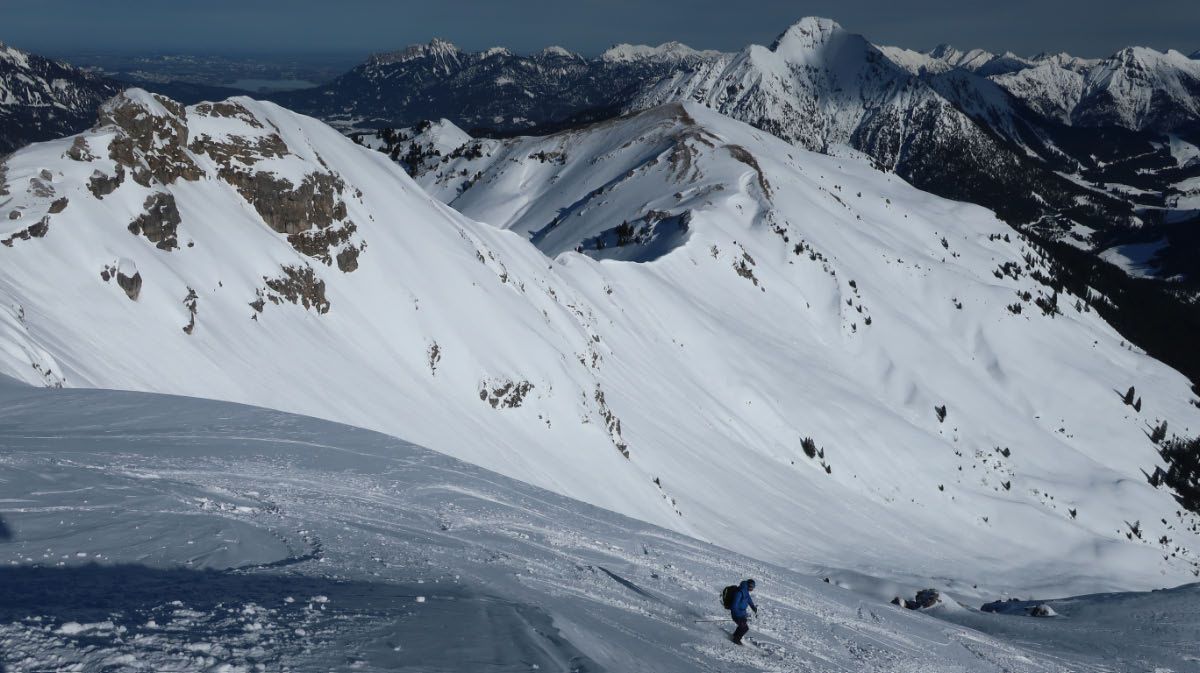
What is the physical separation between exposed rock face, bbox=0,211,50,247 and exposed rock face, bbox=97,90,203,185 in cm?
571

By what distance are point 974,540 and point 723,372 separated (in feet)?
66.6

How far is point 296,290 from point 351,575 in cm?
2903

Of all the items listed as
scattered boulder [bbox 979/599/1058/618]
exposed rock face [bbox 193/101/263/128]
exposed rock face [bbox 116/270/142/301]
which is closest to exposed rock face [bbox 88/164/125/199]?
exposed rock face [bbox 116/270/142/301]

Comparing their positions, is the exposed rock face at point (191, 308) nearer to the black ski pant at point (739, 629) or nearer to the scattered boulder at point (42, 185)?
the scattered boulder at point (42, 185)

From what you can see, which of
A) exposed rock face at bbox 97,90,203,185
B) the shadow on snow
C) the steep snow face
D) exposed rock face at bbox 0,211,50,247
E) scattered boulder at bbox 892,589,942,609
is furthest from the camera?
the steep snow face

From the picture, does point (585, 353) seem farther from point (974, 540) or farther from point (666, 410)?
point (974, 540)

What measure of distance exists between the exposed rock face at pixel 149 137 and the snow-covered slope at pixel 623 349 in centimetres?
13

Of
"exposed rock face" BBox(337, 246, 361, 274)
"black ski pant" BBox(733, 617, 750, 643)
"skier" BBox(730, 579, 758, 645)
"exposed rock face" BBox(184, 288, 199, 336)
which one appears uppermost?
"exposed rock face" BBox(337, 246, 361, 274)

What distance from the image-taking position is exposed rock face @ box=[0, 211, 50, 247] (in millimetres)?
26484

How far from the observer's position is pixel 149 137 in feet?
116

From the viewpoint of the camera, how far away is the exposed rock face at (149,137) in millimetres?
33719

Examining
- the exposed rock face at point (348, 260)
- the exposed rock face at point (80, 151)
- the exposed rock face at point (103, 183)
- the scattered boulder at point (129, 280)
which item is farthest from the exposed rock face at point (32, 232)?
the exposed rock face at point (348, 260)

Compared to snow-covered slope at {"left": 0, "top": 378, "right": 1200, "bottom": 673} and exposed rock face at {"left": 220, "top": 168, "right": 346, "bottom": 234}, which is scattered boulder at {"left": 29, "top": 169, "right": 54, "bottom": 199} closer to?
exposed rock face at {"left": 220, "top": 168, "right": 346, "bottom": 234}

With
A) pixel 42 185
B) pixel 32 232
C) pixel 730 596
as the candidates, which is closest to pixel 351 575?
pixel 730 596
